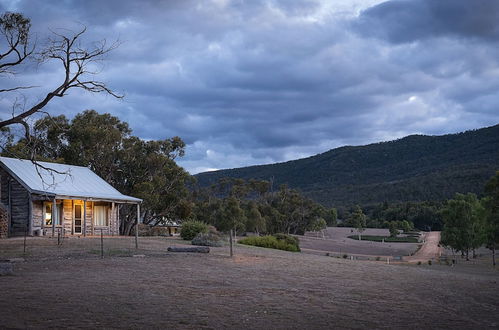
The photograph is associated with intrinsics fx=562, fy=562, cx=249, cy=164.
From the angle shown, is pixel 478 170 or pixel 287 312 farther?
pixel 478 170

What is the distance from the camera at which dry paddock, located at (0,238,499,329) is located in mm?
9531

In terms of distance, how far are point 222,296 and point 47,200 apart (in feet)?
73.6

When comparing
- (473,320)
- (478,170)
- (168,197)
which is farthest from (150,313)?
(478,170)

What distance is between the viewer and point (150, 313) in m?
9.88

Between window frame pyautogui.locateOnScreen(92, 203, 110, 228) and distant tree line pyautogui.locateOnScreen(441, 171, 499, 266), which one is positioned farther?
distant tree line pyautogui.locateOnScreen(441, 171, 499, 266)

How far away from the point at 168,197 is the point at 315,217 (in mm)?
28566

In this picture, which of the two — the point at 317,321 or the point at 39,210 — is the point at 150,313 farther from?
the point at 39,210

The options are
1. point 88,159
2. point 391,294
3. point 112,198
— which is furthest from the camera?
point 88,159

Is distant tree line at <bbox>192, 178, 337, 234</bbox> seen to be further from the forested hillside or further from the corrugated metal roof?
the forested hillside

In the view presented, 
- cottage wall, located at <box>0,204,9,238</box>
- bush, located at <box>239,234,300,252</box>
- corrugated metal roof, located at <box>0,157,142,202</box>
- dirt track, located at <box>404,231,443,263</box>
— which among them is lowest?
dirt track, located at <box>404,231,443,263</box>

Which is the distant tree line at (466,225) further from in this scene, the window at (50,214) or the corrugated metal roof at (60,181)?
the window at (50,214)

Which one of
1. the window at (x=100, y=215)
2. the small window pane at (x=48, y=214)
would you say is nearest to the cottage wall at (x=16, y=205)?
the small window pane at (x=48, y=214)

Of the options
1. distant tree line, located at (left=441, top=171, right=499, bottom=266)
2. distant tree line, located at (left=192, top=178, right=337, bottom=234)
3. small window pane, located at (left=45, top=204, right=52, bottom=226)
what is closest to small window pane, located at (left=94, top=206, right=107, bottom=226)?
small window pane, located at (left=45, top=204, right=52, bottom=226)

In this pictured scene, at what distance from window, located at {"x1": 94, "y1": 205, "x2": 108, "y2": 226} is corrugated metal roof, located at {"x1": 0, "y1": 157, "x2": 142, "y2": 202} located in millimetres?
1457
